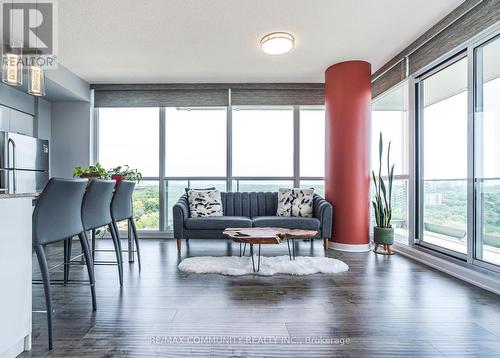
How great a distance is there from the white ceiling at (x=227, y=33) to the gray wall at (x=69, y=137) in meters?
0.78

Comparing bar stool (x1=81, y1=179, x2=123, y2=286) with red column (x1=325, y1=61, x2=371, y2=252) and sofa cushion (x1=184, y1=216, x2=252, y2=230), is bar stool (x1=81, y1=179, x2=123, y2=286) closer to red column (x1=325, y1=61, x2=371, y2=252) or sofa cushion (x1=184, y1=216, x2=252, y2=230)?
sofa cushion (x1=184, y1=216, x2=252, y2=230)

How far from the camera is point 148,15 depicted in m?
2.89

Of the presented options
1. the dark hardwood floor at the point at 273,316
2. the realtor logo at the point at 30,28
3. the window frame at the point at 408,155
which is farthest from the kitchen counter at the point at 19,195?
the window frame at the point at 408,155

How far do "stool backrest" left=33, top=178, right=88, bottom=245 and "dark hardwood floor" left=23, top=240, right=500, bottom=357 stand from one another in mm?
642

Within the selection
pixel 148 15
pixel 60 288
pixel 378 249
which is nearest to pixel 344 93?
Answer: pixel 378 249

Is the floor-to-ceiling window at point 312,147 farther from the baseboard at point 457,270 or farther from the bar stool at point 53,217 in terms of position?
the bar stool at point 53,217

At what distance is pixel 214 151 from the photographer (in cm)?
504

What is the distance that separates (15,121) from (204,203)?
9.85 ft

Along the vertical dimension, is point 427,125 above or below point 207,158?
above

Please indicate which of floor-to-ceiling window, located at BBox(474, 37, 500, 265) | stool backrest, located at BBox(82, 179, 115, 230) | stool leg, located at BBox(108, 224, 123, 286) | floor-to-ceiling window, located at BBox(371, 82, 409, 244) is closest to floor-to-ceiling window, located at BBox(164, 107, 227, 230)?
stool leg, located at BBox(108, 224, 123, 286)

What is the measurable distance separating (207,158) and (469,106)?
12.4ft

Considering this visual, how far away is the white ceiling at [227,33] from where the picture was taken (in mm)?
2758

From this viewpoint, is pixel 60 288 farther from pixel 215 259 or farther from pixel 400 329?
pixel 400 329

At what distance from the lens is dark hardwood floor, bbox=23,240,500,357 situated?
1609 millimetres
